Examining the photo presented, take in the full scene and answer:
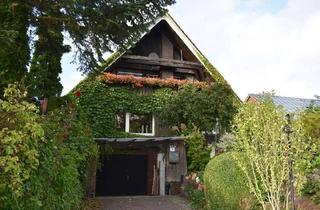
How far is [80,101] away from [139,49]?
4653 millimetres

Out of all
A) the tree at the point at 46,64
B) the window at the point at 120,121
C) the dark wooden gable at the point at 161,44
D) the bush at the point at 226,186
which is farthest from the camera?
the dark wooden gable at the point at 161,44

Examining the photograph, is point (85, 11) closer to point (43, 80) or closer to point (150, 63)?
point (43, 80)

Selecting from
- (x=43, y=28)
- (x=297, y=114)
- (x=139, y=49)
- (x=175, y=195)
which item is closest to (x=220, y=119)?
(x=175, y=195)

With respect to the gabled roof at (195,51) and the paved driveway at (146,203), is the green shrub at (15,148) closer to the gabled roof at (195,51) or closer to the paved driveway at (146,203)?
the paved driveway at (146,203)

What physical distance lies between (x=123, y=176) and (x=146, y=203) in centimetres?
565

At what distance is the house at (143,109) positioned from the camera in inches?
788

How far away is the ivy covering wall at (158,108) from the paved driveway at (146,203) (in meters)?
3.67

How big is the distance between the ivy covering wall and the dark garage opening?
2.11m

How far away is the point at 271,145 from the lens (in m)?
9.35

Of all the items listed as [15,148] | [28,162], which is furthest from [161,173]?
[15,148]

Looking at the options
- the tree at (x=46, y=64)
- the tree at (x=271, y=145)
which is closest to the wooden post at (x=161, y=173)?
the tree at (x=46, y=64)

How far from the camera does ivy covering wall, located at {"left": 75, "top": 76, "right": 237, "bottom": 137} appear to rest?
774 inches

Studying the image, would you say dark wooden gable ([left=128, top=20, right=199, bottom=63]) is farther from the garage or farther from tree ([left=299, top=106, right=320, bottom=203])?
tree ([left=299, top=106, right=320, bottom=203])

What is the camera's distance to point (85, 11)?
32.7 ft
